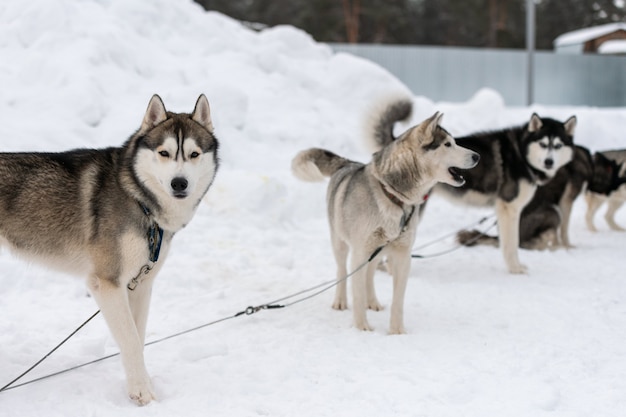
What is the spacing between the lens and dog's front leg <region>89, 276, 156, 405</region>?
2.82 metres

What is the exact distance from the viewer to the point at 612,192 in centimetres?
773

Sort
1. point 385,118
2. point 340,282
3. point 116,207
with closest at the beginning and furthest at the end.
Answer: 1. point 116,207
2. point 340,282
3. point 385,118

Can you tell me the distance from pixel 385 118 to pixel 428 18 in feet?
83.5

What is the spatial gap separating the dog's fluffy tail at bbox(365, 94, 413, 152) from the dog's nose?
2.92 meters

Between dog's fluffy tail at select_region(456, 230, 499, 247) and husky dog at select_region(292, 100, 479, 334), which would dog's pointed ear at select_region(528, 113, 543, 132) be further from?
husky dog at select_region(292, 100, 479, 334)

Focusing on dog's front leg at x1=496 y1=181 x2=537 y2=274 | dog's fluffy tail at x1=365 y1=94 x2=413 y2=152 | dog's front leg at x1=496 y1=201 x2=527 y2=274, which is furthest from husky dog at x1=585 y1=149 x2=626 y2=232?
dog's fluffy tail at x1=365 y1=94 x2=413 y2=152

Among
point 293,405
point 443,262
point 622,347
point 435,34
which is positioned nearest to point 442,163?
point 622,347

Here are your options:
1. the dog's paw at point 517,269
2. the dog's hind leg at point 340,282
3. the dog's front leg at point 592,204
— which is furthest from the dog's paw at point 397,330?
the dog's front leg at point 592,204

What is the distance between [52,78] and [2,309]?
4443mm

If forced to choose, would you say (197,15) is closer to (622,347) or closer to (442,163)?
(442,163)

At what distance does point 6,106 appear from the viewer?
696cm

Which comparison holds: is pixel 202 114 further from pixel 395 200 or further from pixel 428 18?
pixel 428 18

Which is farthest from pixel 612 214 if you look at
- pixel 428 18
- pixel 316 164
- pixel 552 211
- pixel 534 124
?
pixel 428 18

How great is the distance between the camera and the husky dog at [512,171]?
5.89 metres
